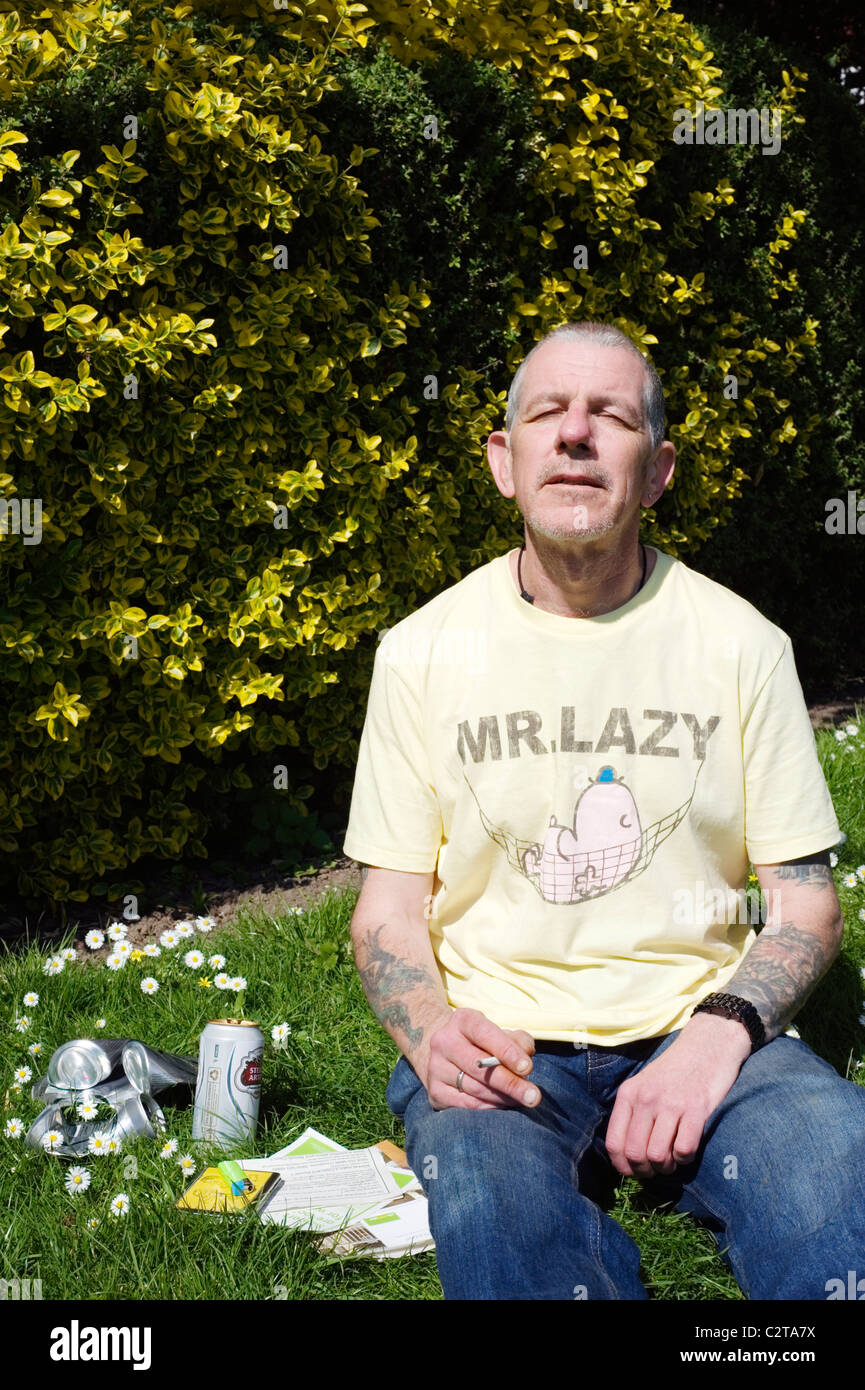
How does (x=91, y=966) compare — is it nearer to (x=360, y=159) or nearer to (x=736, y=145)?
(x=360, y=159)

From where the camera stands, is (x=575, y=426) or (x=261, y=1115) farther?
(x=261, y=1115)

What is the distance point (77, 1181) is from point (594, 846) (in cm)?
135

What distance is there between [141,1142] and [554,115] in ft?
13.6

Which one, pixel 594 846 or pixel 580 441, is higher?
pixel 580 441

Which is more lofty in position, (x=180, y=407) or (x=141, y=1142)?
(x=180, y=407)

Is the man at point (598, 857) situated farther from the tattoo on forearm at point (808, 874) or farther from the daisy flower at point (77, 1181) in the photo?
the daisy flower at point (77, 1181)

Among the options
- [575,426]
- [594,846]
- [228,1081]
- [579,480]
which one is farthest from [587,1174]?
[575,426]

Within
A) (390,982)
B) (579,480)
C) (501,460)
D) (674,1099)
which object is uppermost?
(501,460)

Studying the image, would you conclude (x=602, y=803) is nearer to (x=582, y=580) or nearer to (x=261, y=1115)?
(x=582, y=580)

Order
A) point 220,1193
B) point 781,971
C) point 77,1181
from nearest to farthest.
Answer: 1. point 781,971
2. point 220,1193
3. point 77,1181

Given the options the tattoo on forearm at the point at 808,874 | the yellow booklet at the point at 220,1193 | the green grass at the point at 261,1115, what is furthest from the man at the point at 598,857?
the yellow booklet at the point at 220,1193

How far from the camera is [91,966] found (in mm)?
3904

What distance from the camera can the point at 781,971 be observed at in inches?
95.4
